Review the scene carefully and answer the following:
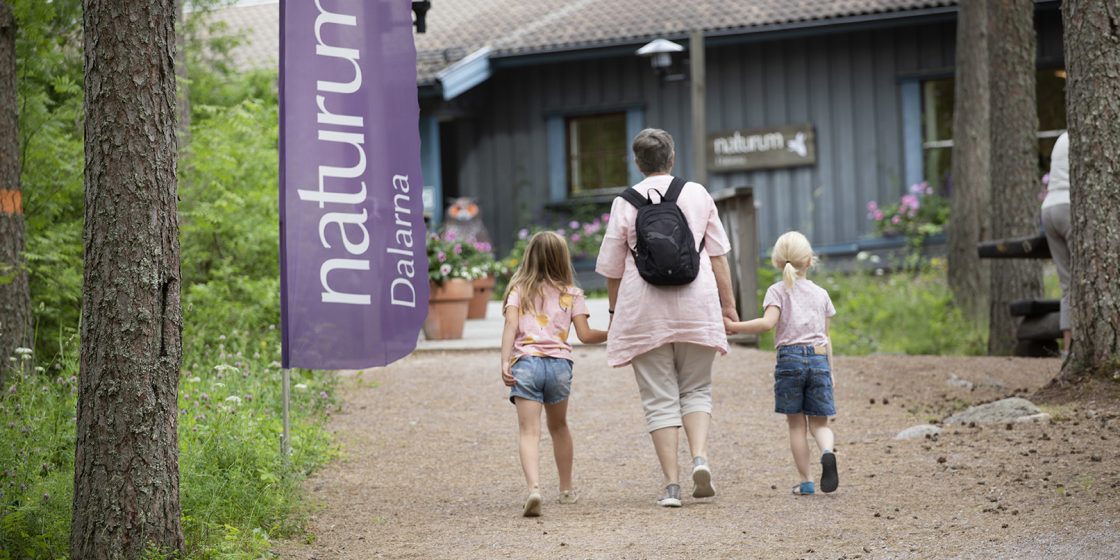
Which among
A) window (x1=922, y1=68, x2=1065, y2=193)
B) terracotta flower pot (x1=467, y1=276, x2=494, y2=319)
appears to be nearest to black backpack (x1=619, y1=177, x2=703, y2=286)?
terracotta flower pot (x1=467, y1=276, x2=494, y2=319)

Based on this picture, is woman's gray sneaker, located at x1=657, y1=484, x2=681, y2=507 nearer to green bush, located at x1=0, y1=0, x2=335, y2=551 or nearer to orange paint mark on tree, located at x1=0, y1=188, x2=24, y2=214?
green bush, located at x1=0, y1=0, x2=335, y2=551

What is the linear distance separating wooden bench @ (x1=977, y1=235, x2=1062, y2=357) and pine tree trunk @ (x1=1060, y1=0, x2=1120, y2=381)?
2923 millimetres

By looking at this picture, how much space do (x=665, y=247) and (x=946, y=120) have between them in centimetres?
1315

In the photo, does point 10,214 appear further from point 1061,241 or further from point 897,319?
point 897,319

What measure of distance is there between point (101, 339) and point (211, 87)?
10.5 meters

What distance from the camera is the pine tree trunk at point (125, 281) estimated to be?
4.71 m

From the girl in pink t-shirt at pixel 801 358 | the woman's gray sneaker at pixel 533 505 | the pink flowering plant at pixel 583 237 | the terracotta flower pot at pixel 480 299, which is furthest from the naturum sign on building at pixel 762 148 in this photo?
the woman's gray sneaker at pixel 533 505

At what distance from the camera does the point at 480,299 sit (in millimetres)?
14516

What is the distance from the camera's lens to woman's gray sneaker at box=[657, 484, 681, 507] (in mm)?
6078

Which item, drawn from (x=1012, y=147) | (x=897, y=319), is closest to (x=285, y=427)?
(x=1012, y=147)

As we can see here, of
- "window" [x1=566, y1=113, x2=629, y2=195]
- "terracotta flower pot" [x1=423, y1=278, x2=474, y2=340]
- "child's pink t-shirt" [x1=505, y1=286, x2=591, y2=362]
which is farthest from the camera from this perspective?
"window" [x1=566, y1=113, x2=629, y2=195]

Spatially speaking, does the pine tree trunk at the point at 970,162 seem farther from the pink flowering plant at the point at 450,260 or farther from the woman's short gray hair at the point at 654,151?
the woman's short gray hair at the point at 654,151

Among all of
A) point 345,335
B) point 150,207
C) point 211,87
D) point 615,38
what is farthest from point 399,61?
point 615,38

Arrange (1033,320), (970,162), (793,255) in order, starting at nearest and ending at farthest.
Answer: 1. (793,255)
2. (1033,320)
3. (970,162)
